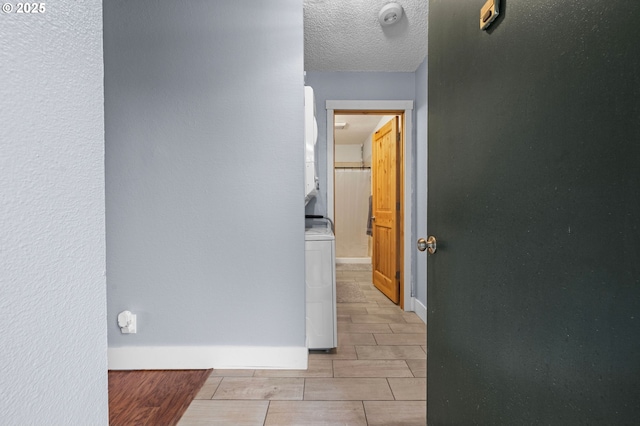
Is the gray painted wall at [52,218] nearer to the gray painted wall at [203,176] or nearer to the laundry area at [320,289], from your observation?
the gray painted wall at [203,176]

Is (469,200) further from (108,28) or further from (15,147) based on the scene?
(108,28)

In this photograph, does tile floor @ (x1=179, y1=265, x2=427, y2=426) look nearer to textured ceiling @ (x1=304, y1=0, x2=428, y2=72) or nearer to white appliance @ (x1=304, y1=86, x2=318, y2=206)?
white appliance @ (x1=304, y1=86, x2=318, y2=206)

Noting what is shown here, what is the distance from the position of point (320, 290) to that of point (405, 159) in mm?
1744

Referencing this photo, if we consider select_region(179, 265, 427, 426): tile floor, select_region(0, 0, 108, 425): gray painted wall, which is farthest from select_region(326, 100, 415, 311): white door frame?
select_region(0, 0, 108, 425): gray painted wall

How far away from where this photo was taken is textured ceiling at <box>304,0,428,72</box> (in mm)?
2299

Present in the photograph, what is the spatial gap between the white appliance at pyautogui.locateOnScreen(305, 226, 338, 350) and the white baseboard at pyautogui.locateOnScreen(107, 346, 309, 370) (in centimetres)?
26

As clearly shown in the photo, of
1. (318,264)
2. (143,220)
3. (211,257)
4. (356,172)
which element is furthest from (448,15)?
(356,172)

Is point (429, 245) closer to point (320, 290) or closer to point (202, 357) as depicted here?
point (320, 290)

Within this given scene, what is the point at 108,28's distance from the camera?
201 centimetres

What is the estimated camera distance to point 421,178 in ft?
10.2

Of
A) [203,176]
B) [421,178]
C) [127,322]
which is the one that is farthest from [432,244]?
[421,178]

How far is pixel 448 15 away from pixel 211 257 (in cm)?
176

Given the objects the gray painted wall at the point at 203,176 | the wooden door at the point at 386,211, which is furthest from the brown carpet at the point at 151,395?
the wooden door at the point at 386,211

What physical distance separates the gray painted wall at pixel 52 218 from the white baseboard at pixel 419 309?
2.76m
